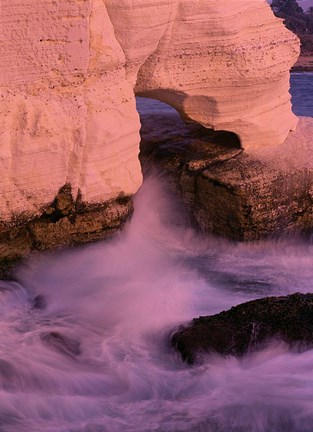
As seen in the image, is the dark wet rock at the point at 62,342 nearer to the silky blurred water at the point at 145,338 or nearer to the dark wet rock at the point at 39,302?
the silky blurred water at the point at 145,338

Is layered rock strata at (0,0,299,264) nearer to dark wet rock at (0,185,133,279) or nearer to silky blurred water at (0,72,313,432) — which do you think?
dark wet rock at (0,185,133,279)

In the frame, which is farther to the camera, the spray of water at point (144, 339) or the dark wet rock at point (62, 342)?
the dark wet rock at point (62, 342)

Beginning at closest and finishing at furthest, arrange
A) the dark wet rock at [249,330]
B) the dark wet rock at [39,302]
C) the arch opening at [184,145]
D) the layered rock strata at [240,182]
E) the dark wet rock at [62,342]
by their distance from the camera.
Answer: the dark wet rock at [249,330] → the dark wet rock at [62,342] → the dark wet rock at [39,302] → the layered rock strata at [240,182] → the arch opening at [184,145]

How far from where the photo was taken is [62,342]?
372 cm

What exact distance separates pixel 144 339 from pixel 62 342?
426mm

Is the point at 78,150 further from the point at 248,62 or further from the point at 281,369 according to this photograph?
the point at 281,369

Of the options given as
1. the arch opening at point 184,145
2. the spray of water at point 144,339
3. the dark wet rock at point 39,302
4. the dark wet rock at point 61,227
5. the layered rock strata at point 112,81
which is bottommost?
the spray of water at point 144,339

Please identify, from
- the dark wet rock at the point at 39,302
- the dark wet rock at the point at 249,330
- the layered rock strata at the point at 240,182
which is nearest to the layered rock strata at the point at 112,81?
the layered rock strata at the point at 240,182

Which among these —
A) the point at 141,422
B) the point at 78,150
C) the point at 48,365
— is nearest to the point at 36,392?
the point at 48,365

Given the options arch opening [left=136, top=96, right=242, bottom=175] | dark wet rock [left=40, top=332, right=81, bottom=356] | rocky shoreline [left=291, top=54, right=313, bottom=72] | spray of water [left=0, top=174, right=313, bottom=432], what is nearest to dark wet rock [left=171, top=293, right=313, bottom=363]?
spray of water [left=0, top=174, right=313, bottom=432]

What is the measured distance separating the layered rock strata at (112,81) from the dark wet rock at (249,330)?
114cm

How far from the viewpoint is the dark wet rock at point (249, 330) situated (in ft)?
11.6

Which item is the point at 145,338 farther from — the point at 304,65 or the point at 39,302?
the point at 304,65

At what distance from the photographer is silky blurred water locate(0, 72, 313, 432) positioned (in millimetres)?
3191
